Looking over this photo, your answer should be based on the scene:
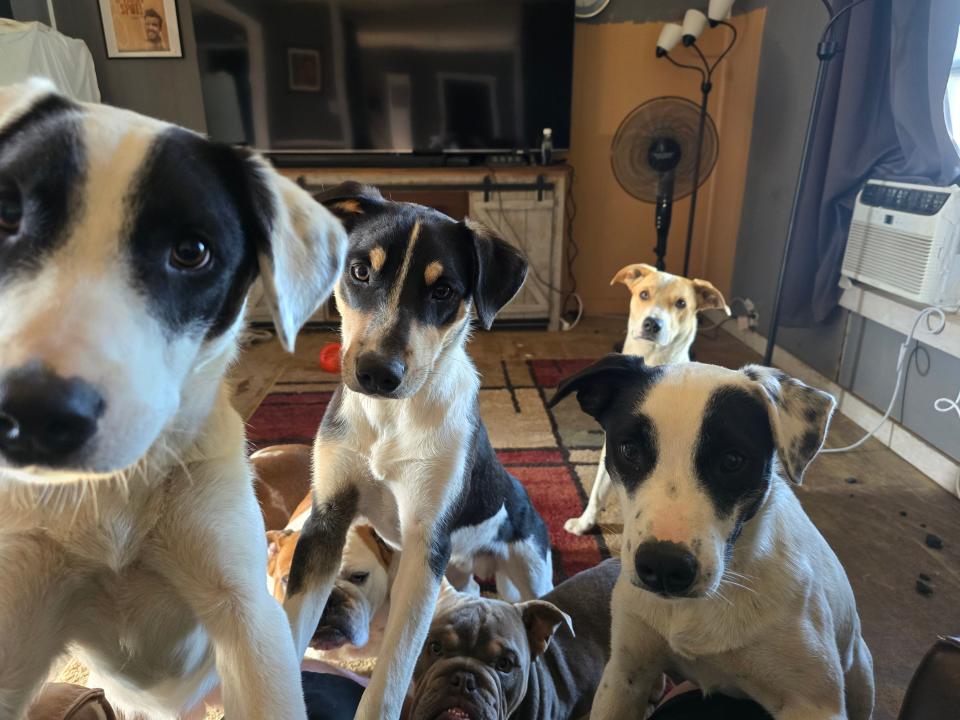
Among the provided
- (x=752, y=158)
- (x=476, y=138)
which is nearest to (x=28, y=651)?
(x=476, y=138)

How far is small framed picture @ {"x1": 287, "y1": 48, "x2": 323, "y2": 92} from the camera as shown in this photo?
4531 mm

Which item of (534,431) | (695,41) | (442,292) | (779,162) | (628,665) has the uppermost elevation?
(695,41)

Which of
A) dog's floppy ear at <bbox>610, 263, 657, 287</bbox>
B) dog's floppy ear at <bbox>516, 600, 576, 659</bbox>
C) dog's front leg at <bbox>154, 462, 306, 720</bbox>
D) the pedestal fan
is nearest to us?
dog's front leg at <bbox>154, 462, 306, 720</bbox>

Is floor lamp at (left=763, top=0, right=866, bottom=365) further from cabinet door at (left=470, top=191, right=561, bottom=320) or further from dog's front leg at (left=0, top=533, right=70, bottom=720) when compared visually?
dog's front leg at (left=0, top=533, right=70, bottom=720)

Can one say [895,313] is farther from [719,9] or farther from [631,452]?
[719,9]

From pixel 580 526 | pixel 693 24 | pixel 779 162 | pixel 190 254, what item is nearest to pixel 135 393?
pixel 190 254

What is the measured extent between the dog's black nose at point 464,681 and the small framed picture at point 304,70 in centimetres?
437

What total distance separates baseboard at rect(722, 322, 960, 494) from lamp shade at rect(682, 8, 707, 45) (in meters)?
2.19

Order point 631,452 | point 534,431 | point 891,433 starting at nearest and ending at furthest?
point 631,452
point 891,433
point 534,431

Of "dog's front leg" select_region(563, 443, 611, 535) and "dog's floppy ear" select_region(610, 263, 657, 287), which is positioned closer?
"dog's front leg" select_region(563, 443, 611, 535)

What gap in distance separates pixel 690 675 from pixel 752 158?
165 inches

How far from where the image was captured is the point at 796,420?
1.10 meters

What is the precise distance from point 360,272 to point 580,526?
4.43 ft

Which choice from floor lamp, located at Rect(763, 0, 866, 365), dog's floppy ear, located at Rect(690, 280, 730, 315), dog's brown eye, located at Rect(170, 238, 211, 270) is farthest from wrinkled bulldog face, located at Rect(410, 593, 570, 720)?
floor lamp, located at Rect(763, 0, 866, 365)
